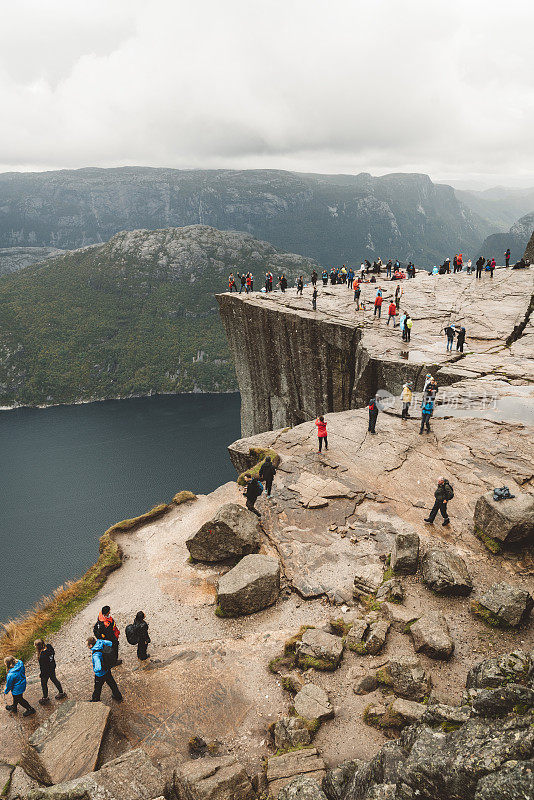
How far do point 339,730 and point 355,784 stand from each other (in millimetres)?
2372

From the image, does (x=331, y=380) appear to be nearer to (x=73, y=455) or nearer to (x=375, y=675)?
(x=375, y=675)

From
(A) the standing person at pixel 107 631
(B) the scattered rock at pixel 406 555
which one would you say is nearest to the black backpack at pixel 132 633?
(A) the standing person at pixel 107 631

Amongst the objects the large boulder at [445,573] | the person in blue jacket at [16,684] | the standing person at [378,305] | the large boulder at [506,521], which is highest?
the standing person at [378,305]

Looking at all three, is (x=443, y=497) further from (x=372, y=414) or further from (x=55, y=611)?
(x=55, y=611)

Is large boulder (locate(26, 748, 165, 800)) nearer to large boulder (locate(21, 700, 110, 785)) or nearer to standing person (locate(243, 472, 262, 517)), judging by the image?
large boulder (locate(21, 700, 110, 785))

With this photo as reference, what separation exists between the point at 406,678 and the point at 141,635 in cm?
715

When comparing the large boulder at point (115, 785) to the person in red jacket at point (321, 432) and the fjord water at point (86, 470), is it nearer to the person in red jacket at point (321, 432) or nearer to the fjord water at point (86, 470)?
the person in red jacket at point (321, 432)

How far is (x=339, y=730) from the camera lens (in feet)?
29.7

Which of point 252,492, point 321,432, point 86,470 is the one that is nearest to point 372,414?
point 321,432

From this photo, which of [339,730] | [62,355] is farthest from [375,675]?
[62,355]

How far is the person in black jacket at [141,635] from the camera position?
12.1 m

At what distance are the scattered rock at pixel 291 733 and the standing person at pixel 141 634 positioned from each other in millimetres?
4601

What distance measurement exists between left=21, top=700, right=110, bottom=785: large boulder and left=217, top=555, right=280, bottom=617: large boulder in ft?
14.6

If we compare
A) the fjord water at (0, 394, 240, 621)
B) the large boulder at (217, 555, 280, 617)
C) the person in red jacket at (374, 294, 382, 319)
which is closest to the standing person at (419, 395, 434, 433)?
the large boulder at (217, 555, 280, 617)
